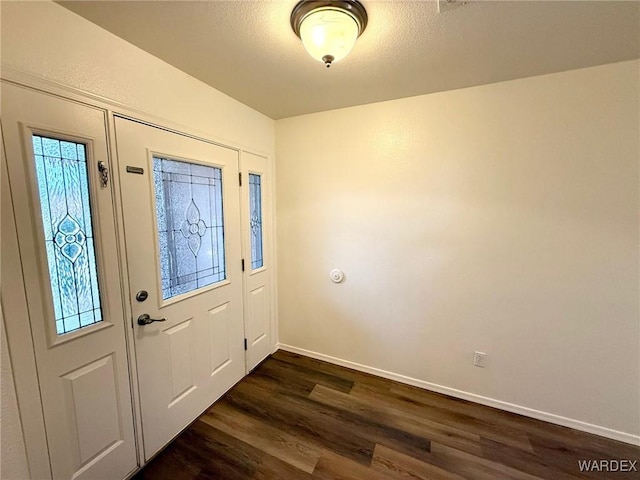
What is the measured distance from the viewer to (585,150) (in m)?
1.68

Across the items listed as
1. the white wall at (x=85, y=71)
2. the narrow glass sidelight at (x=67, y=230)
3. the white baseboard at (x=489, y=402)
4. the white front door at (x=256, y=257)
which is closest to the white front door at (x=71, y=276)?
the narrow glass sidelight at (x=67, y=230)

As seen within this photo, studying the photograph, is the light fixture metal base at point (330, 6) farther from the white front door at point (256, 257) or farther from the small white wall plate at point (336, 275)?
the small white wall plate at point (336, 275)

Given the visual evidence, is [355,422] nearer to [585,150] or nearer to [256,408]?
[256,408]

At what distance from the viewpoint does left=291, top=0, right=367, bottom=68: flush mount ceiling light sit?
1128mm

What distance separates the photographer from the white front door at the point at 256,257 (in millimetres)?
2314

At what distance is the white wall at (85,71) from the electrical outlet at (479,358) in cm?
266

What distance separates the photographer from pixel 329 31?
1159 millimetres

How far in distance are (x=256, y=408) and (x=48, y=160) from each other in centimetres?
202

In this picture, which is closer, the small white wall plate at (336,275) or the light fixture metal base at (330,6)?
the light fixture metal base at (330,6)

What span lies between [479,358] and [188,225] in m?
2.44

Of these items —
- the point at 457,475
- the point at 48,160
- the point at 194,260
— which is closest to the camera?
the point at 48,160

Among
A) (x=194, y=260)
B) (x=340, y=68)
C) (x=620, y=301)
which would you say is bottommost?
(x=620, y=301)

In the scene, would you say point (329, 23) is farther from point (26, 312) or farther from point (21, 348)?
point (21, 348)

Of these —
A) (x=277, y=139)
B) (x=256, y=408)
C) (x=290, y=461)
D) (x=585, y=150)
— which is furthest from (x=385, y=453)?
(x=277, y=139)
